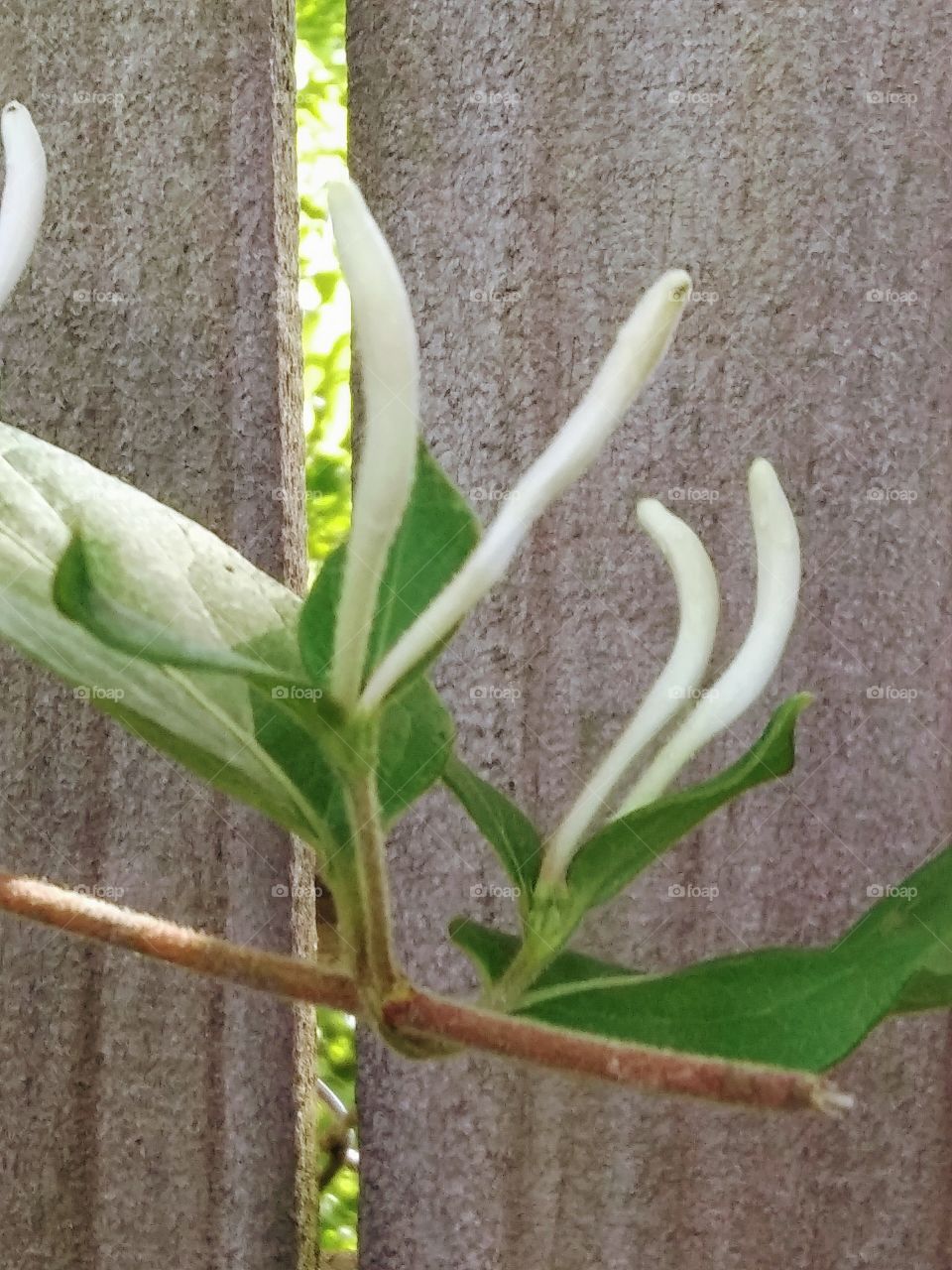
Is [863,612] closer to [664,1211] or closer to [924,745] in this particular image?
[924,745]

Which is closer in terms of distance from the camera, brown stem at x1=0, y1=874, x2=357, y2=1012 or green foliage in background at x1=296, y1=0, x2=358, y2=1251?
brown stem at x1=0, y1=874, x2=357, y2=1012

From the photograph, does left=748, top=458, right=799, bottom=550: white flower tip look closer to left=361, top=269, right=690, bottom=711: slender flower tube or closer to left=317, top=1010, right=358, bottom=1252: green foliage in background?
left=361, top=269, right=690, bottom=711: slender flower tube

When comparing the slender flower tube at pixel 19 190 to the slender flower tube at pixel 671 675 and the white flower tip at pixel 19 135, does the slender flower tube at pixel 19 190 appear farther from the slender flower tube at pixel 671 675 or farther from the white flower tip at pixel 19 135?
the slender flower tube at pixel 671 675

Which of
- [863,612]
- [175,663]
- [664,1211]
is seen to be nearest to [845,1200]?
[664,1211]

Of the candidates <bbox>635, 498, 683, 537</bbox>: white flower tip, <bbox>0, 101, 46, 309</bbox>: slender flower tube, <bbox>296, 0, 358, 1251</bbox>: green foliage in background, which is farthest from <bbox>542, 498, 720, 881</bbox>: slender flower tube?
<bbox>296, 0, 358, 1251</bbox>: green foliage in background

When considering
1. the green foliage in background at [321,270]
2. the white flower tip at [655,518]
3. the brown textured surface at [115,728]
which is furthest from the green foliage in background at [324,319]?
the white flower tip at [655,518]

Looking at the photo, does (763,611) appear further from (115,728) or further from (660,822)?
(115,728)

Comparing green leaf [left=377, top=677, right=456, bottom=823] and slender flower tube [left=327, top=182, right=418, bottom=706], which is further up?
slender flower tube [left=327, top=182, right=418, bottom=706]
